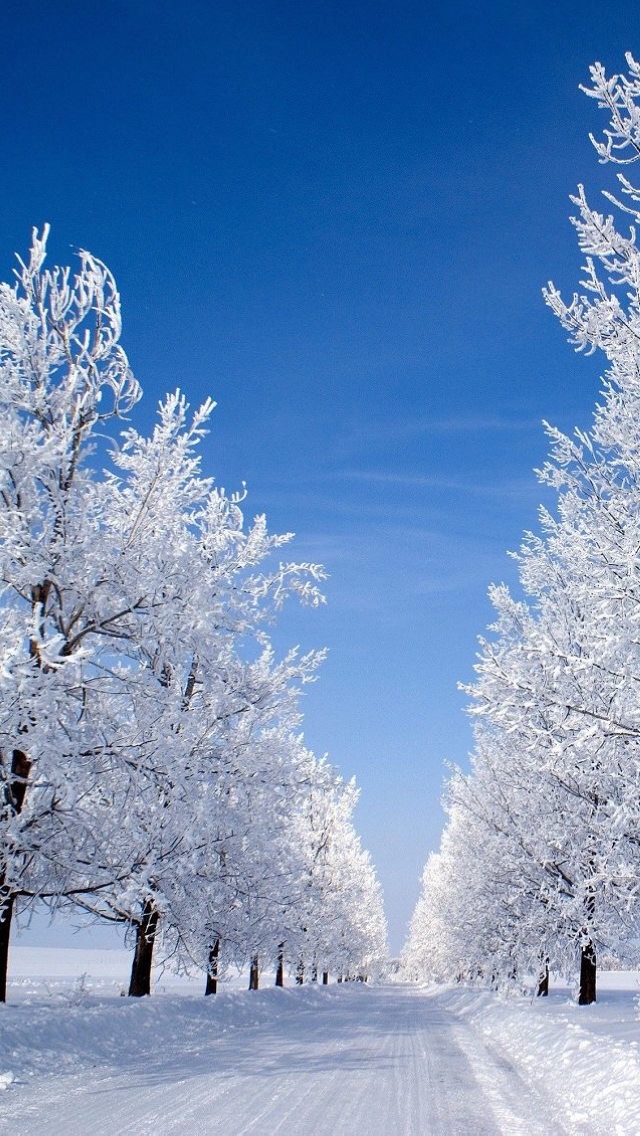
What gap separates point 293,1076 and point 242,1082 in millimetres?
765

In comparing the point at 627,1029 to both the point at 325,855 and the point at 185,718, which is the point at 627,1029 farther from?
the point at 325,855

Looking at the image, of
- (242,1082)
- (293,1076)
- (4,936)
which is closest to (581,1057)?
(293,1076)

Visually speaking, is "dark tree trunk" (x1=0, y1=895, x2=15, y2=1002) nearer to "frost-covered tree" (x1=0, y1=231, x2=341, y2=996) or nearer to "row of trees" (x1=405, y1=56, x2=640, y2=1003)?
"frost-covered tree" (x1=0, y1=231, x2=341, y2=996)

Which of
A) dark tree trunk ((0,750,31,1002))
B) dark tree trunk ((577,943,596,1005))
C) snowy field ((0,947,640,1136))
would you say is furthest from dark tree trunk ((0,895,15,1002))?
dark tree trunk ((577,943,596,1005))

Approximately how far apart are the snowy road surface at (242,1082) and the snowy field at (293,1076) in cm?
2

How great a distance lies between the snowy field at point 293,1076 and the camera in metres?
6.44

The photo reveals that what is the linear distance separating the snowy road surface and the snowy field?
2 centimetres

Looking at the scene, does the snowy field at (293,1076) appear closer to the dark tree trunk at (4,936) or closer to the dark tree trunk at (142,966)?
the dark tree trunk at (4,936)

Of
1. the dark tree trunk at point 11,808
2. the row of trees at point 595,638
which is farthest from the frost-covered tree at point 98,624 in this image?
the row of trees at point 595,638

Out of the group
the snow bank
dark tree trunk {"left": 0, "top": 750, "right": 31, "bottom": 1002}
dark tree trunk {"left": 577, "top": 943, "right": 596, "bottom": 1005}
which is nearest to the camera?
the snow bank

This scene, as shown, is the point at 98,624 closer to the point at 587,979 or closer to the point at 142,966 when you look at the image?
the point at 142,966

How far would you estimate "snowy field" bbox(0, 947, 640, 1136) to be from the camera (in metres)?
6.44

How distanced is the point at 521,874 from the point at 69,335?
545 inches

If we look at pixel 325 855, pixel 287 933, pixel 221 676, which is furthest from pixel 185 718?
pixel 325 855
